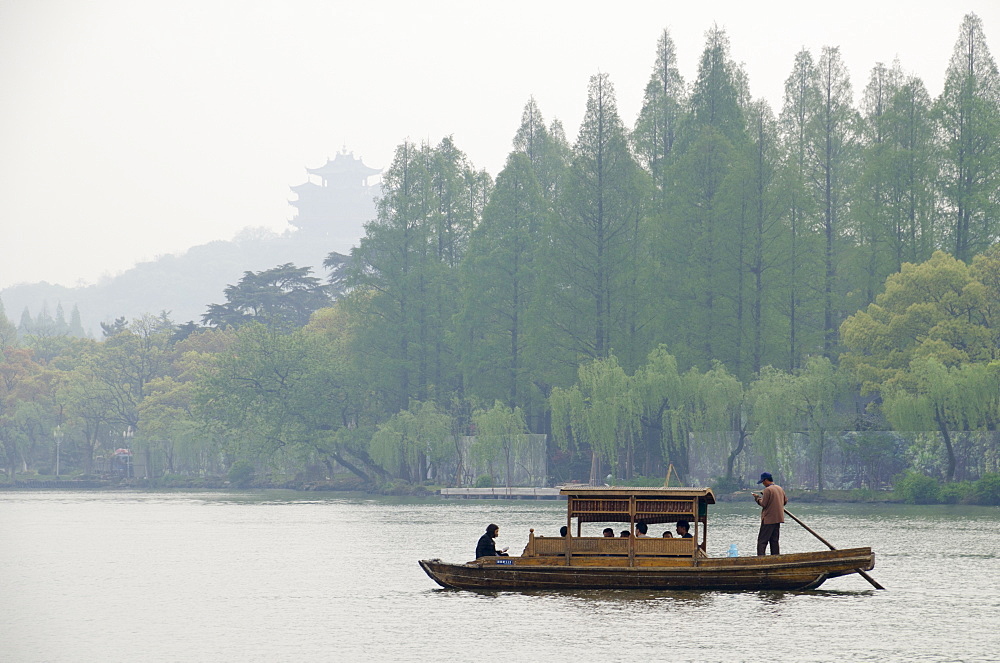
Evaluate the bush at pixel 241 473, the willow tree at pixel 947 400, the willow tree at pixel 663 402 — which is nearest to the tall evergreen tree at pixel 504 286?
the willow tree at pixel 663 402

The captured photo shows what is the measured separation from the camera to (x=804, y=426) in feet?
219

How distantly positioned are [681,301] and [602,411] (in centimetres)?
1171

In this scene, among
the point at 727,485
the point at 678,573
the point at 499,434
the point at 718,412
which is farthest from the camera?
the point at 499,434

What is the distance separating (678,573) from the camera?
94.1 feet

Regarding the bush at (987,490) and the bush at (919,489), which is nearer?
the bush at (987,490)

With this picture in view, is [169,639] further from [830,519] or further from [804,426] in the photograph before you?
[804,426]

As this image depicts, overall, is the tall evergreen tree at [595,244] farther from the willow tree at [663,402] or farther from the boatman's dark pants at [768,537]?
the boatman's dark pants at [768,537]

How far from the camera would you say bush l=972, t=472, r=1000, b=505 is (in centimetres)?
5828

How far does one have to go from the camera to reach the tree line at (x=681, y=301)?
2601 inches

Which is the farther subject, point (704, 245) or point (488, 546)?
point (704, 245)

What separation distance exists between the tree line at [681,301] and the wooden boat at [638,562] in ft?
113

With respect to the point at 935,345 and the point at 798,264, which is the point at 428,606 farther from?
the point at 798,264

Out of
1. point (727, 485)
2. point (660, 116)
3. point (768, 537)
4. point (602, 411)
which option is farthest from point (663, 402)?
point (768, 537)

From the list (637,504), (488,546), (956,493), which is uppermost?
(637,504)
